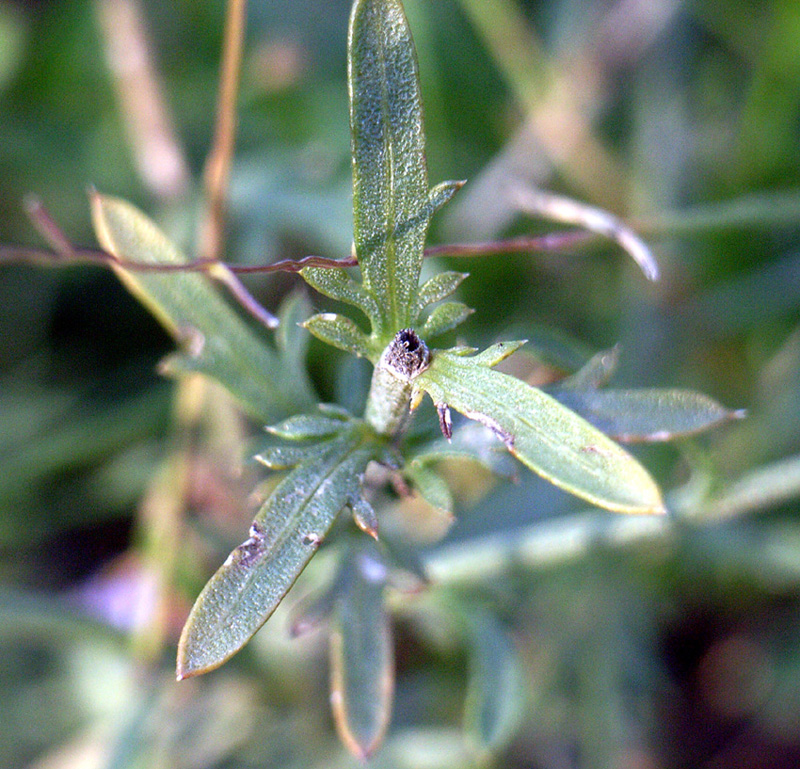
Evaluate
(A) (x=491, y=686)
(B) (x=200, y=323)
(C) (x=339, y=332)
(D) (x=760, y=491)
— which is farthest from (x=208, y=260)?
(D) (x=760, y=491)

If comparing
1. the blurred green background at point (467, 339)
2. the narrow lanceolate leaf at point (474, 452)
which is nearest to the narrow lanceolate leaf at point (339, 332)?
the narrow lanceolate leaf at point (474, 452)

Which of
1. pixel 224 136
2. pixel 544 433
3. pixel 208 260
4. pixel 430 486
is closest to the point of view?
pixel 544 433

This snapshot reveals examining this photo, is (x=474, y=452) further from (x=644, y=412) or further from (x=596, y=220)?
(x=596, y=220)

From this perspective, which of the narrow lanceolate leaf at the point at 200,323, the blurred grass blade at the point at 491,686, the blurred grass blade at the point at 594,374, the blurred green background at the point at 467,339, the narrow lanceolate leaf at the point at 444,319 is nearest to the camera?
the narrow lanceolate leaf at the point at 444,319

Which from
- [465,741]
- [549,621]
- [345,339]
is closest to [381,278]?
[345,339]

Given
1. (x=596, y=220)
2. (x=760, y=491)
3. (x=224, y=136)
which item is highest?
(x=224, y=136)

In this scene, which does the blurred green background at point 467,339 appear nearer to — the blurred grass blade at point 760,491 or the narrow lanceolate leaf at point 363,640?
the blurred grass blade at point 760,491

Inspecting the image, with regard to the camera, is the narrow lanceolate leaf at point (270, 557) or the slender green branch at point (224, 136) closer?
the narrow lanceolate leaf at point (270, 557)
